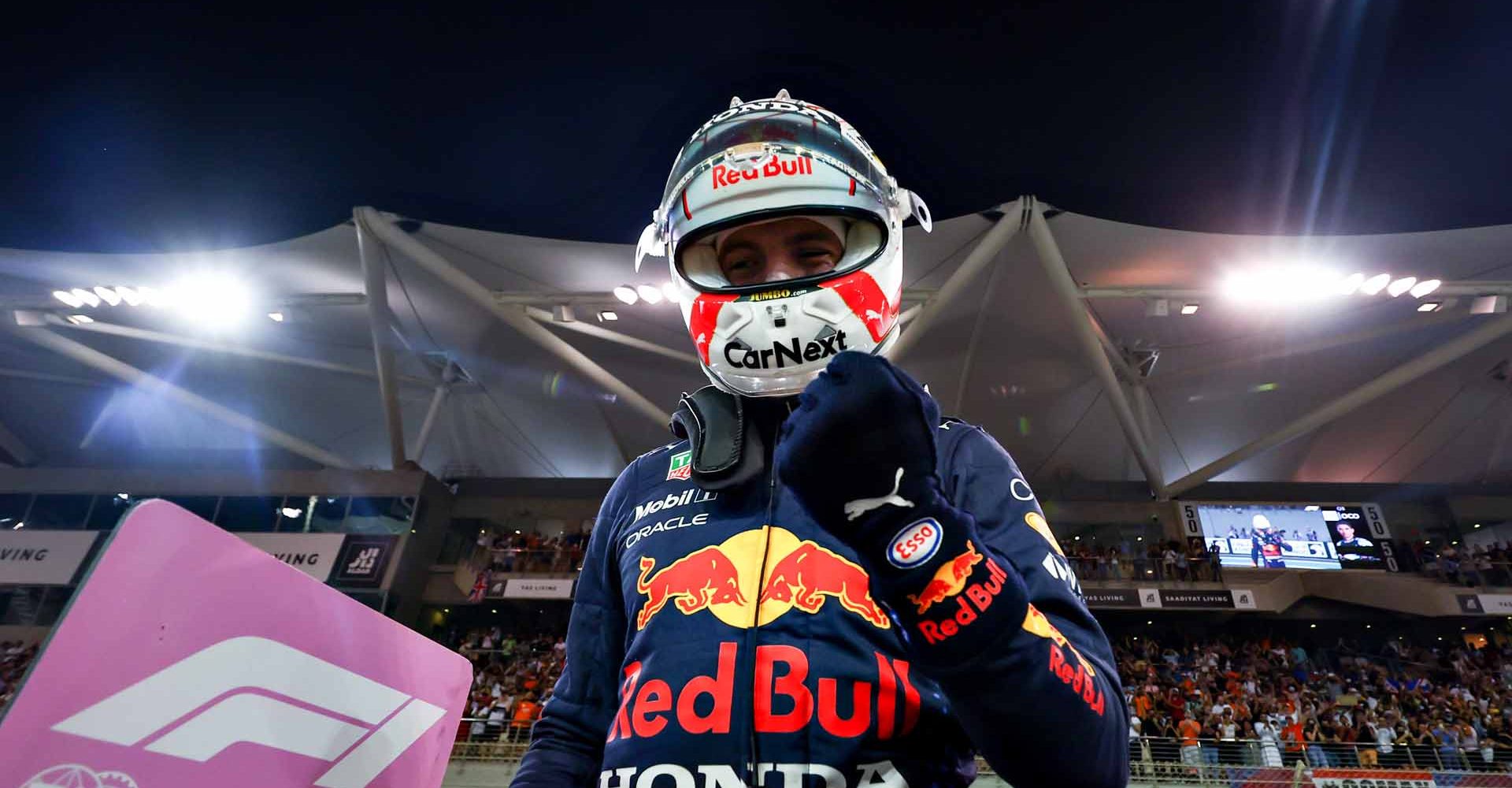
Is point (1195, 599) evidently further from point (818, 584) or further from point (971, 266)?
point (818, 584)

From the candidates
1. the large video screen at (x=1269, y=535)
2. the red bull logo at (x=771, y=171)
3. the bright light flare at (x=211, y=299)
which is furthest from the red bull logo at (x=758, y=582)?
the large video screen at (x=1269, y=535)

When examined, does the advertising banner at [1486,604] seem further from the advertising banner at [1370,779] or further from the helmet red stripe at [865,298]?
the helmet red stripe at [865,298]

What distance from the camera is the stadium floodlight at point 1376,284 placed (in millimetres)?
12641

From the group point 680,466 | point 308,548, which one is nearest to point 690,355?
point 308,548

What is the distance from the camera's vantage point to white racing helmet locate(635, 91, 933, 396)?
1480 mm

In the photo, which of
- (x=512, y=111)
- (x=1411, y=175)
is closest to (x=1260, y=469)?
(x=1411, y=175)

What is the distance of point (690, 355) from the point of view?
16375mm

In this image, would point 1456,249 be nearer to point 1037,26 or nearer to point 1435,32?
point 1435,32

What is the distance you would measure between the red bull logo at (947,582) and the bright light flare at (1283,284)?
48.7 ft

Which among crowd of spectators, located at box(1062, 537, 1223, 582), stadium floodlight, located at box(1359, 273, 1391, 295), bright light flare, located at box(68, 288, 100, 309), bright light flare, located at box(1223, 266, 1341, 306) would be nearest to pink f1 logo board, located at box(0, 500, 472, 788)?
bright light flare, located at box(1223, 266, 1341, 306)

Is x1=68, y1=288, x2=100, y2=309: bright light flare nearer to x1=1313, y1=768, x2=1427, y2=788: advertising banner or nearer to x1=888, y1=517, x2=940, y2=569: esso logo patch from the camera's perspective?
x1=888, y1=517, x2=940, y2=569: esso logo patch

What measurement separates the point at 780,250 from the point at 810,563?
2.62 ft

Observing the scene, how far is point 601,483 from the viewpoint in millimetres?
23109

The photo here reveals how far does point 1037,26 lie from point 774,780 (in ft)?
22.9
